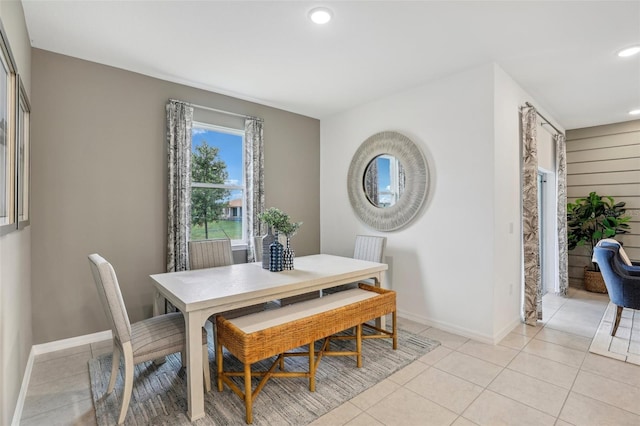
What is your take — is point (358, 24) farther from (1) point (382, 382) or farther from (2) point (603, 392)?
(2) point (603, 392)

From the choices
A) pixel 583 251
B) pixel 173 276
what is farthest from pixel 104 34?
pixel 583 251

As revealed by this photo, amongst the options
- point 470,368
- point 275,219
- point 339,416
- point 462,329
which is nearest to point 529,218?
point 462,329

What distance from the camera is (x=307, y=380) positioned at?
7.87ft

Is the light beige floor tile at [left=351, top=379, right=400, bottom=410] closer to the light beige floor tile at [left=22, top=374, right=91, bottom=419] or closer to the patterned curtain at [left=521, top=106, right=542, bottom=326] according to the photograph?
the light beige floor tile at [left=22, top=374, right=91, bottom=419]

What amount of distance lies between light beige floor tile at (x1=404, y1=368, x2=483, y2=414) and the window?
266 centimetres

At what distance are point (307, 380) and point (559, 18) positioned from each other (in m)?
3.36

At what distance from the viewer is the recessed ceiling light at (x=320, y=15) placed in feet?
7.38

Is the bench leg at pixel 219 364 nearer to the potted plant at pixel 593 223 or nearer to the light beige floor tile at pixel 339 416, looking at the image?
the light beige floor tile at pixel 339 416

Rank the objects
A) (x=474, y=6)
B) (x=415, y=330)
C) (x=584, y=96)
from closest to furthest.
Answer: (x=474, y=6) < (x=415, y=330) < (x=584, y=96)

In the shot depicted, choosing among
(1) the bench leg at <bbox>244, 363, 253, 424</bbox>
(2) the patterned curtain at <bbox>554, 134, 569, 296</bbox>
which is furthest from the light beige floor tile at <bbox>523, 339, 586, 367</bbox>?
(1) the bench leg at <bbox>244, 363, 253, 424</bbox>

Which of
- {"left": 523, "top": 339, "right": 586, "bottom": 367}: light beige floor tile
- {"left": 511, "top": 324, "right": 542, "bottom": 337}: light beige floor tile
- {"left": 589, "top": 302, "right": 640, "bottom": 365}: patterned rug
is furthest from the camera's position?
{"left": 511, "top": 324, "right": 542, "bottom": 337}: light beige floor tile

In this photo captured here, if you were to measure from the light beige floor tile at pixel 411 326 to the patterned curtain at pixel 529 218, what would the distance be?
121 cm

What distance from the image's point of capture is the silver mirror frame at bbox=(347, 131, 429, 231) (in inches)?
141

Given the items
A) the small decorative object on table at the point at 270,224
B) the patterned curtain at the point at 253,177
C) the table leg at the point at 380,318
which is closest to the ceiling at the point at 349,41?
the patterned curtain at the point at 253,177
